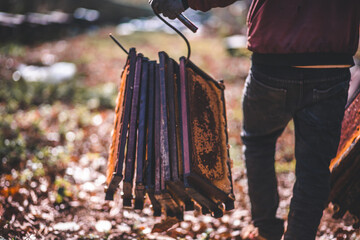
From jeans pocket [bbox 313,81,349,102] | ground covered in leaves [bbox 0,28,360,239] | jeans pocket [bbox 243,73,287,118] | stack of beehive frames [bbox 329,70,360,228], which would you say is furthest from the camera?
ground covered in leaves [bbox 0,28,360,239]

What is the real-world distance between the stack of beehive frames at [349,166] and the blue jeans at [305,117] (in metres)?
0.50

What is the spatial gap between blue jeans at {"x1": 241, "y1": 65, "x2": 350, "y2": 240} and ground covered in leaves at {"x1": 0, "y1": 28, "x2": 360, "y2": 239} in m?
0.71

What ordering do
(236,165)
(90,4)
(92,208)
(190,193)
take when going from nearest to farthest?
1. (190,193)
2. (92,208)
3. (236,165)
4. (90,4)

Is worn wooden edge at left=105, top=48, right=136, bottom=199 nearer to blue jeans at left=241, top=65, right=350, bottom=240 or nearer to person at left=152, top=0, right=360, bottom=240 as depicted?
person at left=152, top=0, right=360, bottom=240

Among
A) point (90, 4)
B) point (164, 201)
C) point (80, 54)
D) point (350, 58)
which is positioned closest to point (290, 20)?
point (350, 58)

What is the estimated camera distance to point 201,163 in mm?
1898

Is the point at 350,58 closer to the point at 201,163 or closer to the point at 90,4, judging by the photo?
the point at 201,163

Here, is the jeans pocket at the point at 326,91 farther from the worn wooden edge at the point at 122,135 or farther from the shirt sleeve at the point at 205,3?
the worn wooden edge at the point at 122,135

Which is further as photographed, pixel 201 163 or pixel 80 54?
pixel 80 54

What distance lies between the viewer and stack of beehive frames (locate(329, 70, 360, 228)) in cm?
230

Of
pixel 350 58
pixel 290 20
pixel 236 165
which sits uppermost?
pixel 290 20

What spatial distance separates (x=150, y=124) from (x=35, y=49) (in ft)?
28.3

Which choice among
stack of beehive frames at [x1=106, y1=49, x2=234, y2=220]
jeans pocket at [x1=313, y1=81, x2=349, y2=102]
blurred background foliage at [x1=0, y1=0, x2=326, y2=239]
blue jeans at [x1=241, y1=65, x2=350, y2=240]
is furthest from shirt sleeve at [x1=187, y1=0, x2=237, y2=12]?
blurred background foliage at [x1=0, y1=0, x2=326, y2=239]

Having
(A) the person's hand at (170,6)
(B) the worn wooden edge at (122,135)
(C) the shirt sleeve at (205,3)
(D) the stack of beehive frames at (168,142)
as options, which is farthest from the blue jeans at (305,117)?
(B) the worn wooden edge at (122,135)
